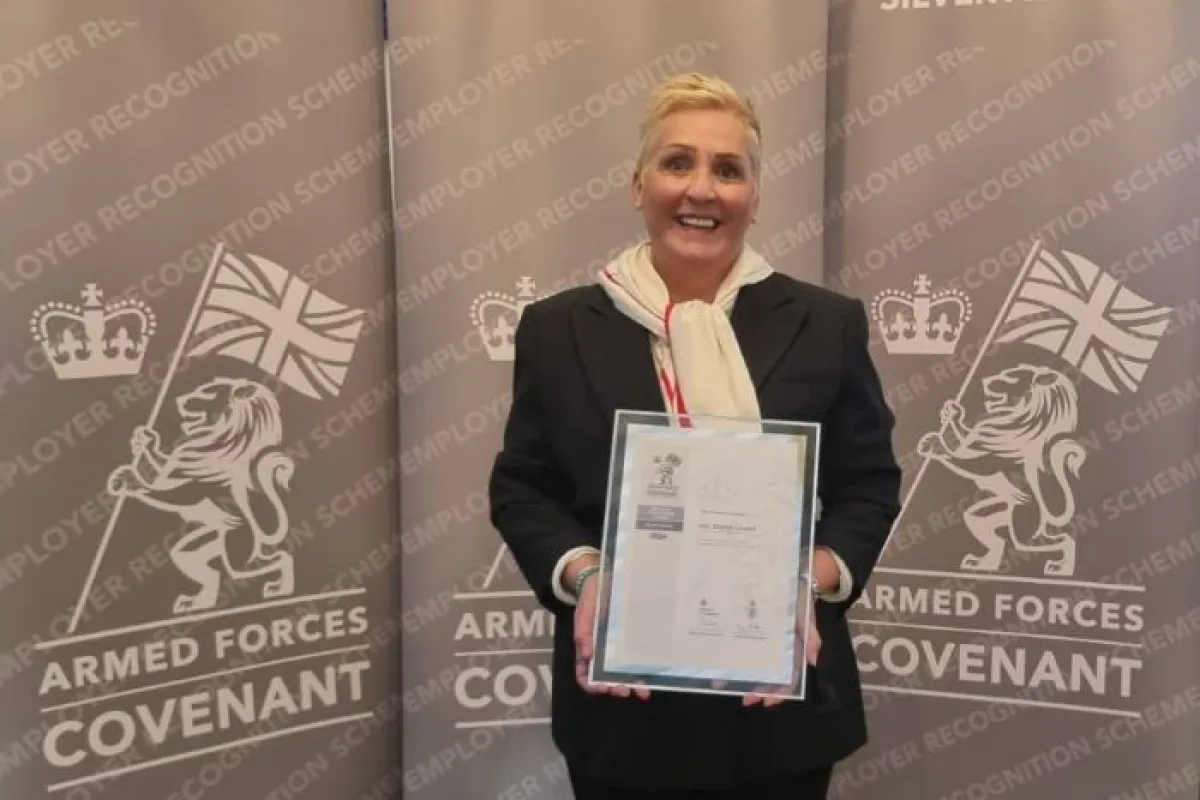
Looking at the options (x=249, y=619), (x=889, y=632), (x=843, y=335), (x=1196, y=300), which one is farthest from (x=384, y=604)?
(x=1196, y=300)

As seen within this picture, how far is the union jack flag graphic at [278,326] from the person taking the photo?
1.81 m

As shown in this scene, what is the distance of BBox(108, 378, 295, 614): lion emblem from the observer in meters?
1.79

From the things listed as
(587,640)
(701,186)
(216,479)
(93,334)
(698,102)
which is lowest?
(587,640)

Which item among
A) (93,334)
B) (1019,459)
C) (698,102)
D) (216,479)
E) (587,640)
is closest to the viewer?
(587,640)

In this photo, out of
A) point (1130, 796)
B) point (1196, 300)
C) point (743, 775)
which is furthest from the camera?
point (1130, 796)

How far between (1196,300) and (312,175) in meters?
1.60

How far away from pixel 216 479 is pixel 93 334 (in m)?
0.32

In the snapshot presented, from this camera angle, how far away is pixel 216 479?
1.84 meters

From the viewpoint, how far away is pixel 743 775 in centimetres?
115

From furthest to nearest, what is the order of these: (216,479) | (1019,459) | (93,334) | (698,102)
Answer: (1019,459)
(216,479)
(93,334)
(698,102)

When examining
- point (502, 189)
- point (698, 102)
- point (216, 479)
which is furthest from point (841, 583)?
point (216, 479)

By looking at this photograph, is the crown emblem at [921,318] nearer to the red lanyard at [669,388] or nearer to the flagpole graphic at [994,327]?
the flagpole graphic at [994,327]

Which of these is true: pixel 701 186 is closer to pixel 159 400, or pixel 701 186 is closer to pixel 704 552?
pixel 704 552

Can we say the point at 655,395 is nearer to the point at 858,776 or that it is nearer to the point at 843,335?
the point at 843,335
